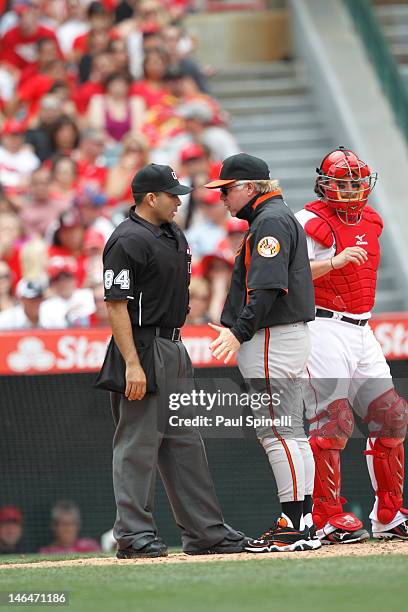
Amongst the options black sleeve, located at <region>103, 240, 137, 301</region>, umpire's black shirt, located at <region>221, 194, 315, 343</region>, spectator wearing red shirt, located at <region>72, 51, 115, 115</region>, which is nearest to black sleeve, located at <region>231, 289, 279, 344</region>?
umpire's black shirt, located at <region>221, 194, 315, 343</region>

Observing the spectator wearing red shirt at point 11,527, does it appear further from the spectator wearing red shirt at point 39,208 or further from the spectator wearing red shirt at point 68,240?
the spectator wearing red shirt at point 39,208

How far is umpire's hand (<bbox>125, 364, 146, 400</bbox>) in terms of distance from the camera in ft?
21.4

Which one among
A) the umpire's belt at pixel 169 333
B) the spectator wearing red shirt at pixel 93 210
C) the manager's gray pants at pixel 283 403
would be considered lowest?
the manager's gray pants at pixel 283 403

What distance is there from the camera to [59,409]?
903 cm

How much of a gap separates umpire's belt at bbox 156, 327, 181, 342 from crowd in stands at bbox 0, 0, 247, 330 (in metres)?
3.10

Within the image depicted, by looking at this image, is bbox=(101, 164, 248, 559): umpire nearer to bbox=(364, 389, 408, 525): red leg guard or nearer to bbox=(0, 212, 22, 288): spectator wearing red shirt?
bbox=(364, 389, 408, 525): red leg guard

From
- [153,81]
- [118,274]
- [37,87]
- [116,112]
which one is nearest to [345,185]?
[118,274]

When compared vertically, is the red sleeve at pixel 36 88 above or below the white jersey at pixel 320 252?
above

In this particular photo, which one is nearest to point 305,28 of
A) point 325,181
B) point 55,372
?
point 55,372

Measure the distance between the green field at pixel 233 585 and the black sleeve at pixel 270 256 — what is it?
4.20 feet

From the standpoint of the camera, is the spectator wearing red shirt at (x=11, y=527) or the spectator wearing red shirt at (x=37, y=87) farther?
the spectator wearing red shirt at (x=37, y=87)

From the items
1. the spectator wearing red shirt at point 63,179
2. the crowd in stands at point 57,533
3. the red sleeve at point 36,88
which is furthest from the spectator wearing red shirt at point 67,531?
the red sleeve at point 36,88

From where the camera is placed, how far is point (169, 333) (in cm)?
674

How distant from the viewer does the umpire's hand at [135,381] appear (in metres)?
6.52
